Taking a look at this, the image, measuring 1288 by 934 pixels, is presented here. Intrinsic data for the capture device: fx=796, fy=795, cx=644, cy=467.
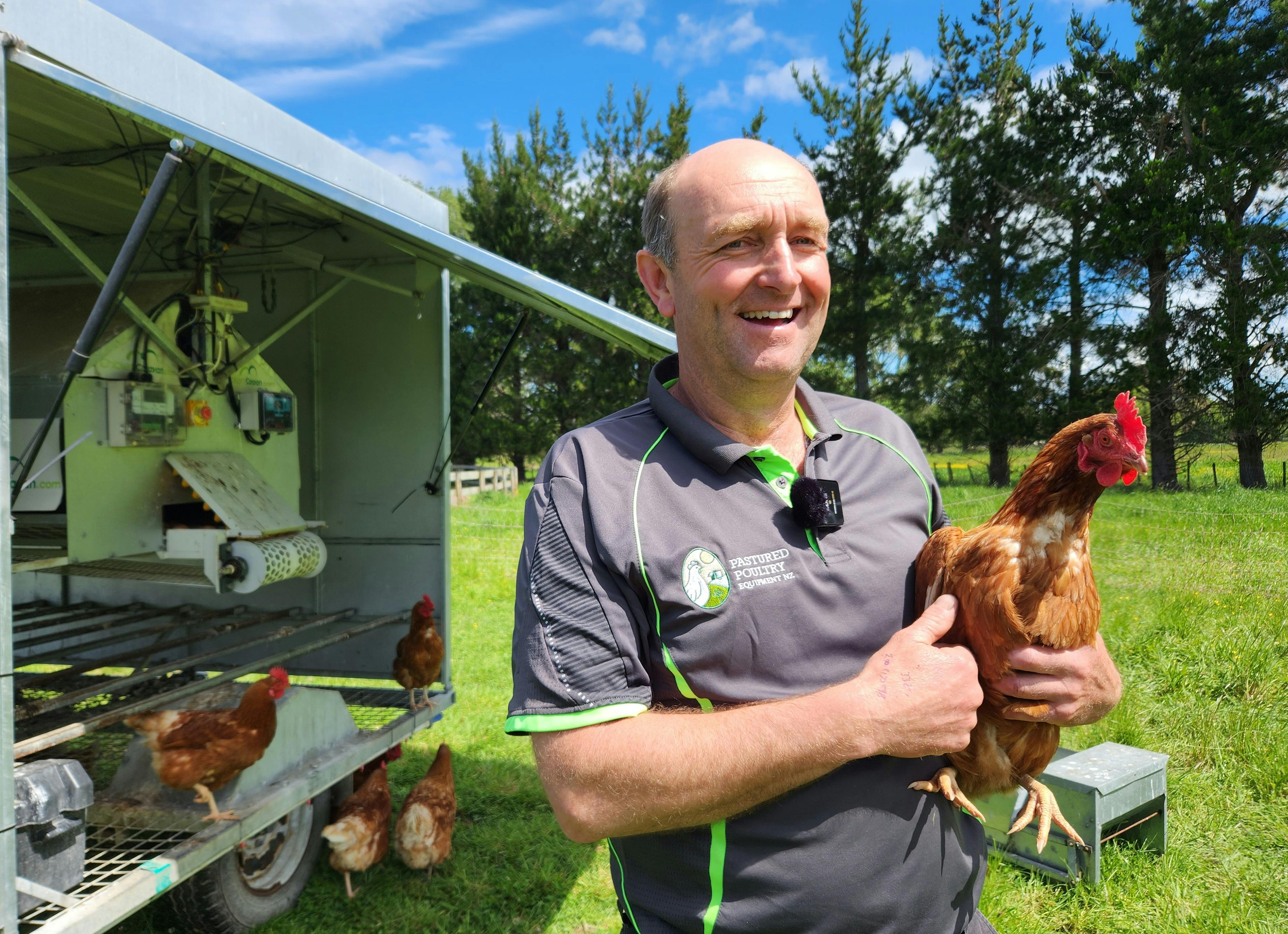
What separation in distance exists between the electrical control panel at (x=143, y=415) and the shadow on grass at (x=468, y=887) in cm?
211

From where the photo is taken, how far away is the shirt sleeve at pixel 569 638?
130 cm

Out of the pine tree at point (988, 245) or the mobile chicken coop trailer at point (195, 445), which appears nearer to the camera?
the mobile chicken coop trailer at point (195, 445)

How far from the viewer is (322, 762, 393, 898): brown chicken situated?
3.90 metres

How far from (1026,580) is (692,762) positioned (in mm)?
805

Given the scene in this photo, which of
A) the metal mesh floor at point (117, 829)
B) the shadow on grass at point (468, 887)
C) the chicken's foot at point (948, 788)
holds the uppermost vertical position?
the chicken's foot at point (948, 788)

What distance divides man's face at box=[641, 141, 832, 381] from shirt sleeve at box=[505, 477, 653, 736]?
49cm

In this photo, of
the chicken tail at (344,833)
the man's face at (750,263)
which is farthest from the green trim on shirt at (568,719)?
the chicken tail at (344,833)

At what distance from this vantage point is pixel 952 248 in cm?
2053

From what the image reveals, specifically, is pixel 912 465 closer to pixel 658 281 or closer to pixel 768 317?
pixel 768 317

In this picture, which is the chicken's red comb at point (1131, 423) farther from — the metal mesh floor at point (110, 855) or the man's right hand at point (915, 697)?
the metal mesh floor at point (110, 855)

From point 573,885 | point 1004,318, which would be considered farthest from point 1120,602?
point 1004,318

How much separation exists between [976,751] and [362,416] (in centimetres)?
434

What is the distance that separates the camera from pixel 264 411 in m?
4.17

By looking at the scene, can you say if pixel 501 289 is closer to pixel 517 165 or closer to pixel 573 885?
pixel 573 885
